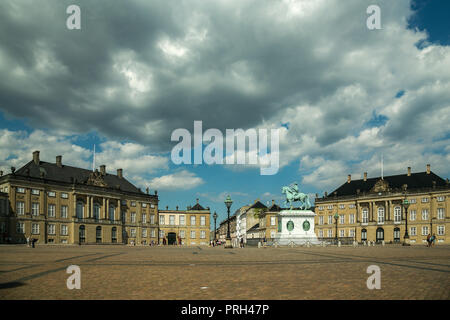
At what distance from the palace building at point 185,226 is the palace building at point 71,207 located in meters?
4.44

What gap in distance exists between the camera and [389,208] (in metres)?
82.2

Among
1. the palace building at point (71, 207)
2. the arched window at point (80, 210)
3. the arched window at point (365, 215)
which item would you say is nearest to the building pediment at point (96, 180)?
the palace building at point (71, 207)

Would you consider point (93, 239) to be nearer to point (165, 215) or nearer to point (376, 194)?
point (165, 215)

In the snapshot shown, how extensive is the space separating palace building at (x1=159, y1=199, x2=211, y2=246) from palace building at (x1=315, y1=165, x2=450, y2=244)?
28537mm

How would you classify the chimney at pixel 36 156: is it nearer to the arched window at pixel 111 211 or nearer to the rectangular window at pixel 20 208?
the rectangular window at pixel 20 208

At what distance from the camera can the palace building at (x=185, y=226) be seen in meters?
90.3

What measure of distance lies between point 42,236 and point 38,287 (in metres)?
59.4

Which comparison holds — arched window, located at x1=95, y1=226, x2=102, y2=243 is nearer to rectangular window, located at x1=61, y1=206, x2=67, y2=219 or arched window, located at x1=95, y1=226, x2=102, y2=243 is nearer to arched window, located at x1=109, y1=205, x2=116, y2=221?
arched window, located at x1=109, y1=205, x2=116, y2=221

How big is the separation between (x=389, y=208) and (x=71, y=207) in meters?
65.2

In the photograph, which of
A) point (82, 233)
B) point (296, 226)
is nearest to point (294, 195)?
point (296, 226)

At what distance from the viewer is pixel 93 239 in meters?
69.7

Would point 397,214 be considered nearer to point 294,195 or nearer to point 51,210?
point 294,195

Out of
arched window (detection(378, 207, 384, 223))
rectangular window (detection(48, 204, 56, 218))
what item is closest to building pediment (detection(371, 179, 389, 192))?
arched window (detection(378, 207, 384, 223))

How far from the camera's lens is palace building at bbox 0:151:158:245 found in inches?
2322
